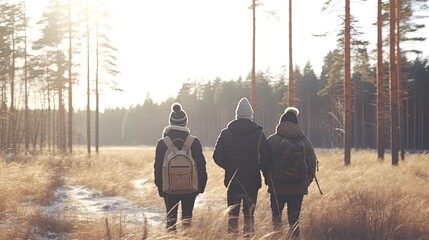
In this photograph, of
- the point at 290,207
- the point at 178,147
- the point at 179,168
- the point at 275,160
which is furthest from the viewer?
the point at 290,207

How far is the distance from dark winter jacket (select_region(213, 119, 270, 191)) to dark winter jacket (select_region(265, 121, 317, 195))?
195 millimetres

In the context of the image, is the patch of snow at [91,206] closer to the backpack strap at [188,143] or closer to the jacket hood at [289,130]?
the backpack strap at [188,143]

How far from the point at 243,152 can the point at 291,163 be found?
0.68 metres

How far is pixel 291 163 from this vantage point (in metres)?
5.83

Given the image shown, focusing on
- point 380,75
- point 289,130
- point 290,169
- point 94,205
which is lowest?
point 94,205

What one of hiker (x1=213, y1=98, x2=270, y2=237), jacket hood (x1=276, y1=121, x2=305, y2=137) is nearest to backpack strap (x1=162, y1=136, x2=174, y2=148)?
hiker (x1=213, y1=98, x2=270, y2=237)

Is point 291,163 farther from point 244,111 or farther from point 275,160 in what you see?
point 244,111

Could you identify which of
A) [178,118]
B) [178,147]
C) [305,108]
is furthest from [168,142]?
[305,108]

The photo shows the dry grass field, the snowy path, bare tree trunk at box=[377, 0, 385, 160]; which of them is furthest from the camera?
bare tree trunk at box=[377, 0, 385, 160]

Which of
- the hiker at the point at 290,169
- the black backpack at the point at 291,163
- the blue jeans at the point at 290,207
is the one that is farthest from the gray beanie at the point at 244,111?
the blue jeans at the point at 290,207

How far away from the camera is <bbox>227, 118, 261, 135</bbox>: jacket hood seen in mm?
5789

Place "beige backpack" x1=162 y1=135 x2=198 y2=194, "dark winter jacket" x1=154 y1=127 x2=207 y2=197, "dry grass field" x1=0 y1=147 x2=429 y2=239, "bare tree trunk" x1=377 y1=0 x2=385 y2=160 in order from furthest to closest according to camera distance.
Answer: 1. "bare tree trunk" x1=377 y1=0 x2=385 y2=160
2. "dark winter jacket" x1=154 y1=127 x2=207 y2=197
3. "beige backpack" x1=162 y1=135 x2=198 y2=194
4. "dry grass field" x1=0 y1=147 x2=429 y2=239

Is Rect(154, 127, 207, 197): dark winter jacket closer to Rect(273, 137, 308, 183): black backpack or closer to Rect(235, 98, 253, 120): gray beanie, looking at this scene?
Rect(235, 98, 253, 120): gray beanie

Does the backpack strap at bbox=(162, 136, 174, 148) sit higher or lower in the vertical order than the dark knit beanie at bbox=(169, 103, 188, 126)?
lower
